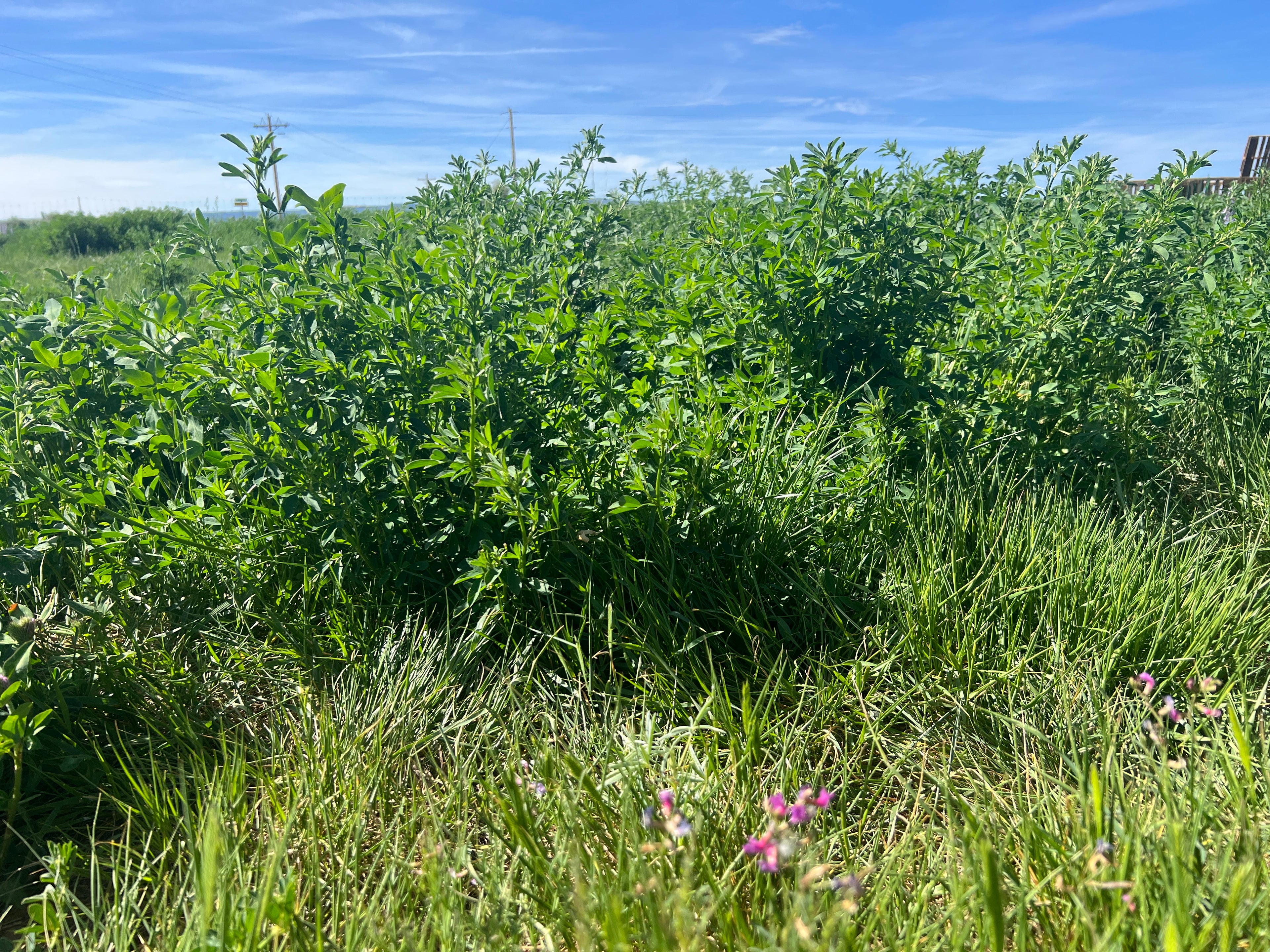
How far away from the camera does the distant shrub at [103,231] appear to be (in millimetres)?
23719

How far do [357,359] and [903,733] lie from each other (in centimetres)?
195

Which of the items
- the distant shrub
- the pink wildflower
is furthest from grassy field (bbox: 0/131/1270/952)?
the distant shrub

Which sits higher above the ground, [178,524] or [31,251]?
[31,251]

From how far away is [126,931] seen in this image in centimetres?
154

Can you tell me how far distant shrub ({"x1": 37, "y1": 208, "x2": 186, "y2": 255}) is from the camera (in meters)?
23.7

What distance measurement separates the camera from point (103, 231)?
25031 mm

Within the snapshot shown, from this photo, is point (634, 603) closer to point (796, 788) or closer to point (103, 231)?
point (796, 788)

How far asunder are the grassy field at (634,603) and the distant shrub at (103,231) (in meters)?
23.4

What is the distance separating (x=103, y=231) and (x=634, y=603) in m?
28.4

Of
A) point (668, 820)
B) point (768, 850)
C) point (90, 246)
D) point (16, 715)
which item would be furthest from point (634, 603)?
point (90, 246)

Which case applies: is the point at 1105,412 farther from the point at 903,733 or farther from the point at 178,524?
the point at 178,524

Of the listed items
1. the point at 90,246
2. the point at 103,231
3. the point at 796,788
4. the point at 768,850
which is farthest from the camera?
the point at 103,231

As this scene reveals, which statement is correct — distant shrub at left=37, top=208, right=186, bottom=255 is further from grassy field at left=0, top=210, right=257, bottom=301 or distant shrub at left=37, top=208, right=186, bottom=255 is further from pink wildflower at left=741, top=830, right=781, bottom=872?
pink wildflower at left=741, top=830, right=781, bottom=872

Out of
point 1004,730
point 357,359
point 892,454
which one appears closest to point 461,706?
point 357,359
